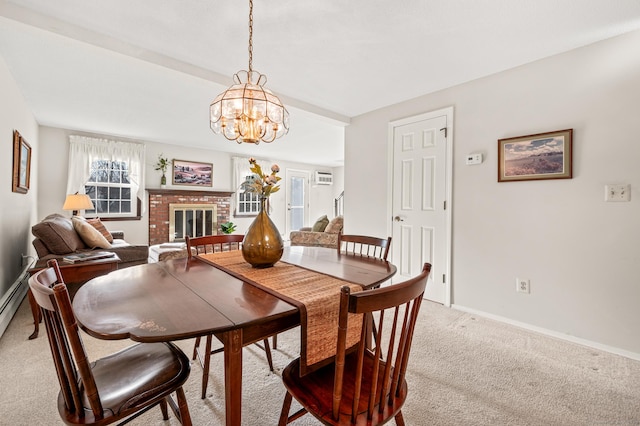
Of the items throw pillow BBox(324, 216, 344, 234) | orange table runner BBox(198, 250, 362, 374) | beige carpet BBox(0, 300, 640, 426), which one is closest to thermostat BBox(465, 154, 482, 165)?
beige carpet BBox(0, 300, 640, 426)

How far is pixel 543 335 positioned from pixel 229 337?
2690 millimetres

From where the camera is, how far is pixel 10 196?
290 centimetres

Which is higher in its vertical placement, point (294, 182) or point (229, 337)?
point (294, 182)

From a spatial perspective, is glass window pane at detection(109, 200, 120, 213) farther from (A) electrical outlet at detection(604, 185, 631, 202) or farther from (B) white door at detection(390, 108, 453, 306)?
→ (A) electrical outlet at detection(604, 185, 631, 202)

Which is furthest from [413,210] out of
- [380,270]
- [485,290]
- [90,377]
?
[90,377]

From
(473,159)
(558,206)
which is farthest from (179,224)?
(558,206)

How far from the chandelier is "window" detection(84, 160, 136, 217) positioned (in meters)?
4.43

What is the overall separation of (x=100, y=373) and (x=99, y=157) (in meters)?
5.19

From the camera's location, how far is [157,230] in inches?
224

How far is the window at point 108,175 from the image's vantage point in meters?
4.91

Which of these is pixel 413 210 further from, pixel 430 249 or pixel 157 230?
pixel 157 230

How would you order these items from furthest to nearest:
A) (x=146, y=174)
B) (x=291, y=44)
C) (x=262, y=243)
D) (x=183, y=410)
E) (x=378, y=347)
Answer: (x=146, y=174) → (x=291, y=44) → (x=262, y=243) → (x=183, y=410) → (x=378, y=347)

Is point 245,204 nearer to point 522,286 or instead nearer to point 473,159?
point 473,159

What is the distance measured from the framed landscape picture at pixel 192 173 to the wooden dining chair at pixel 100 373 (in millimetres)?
5193
